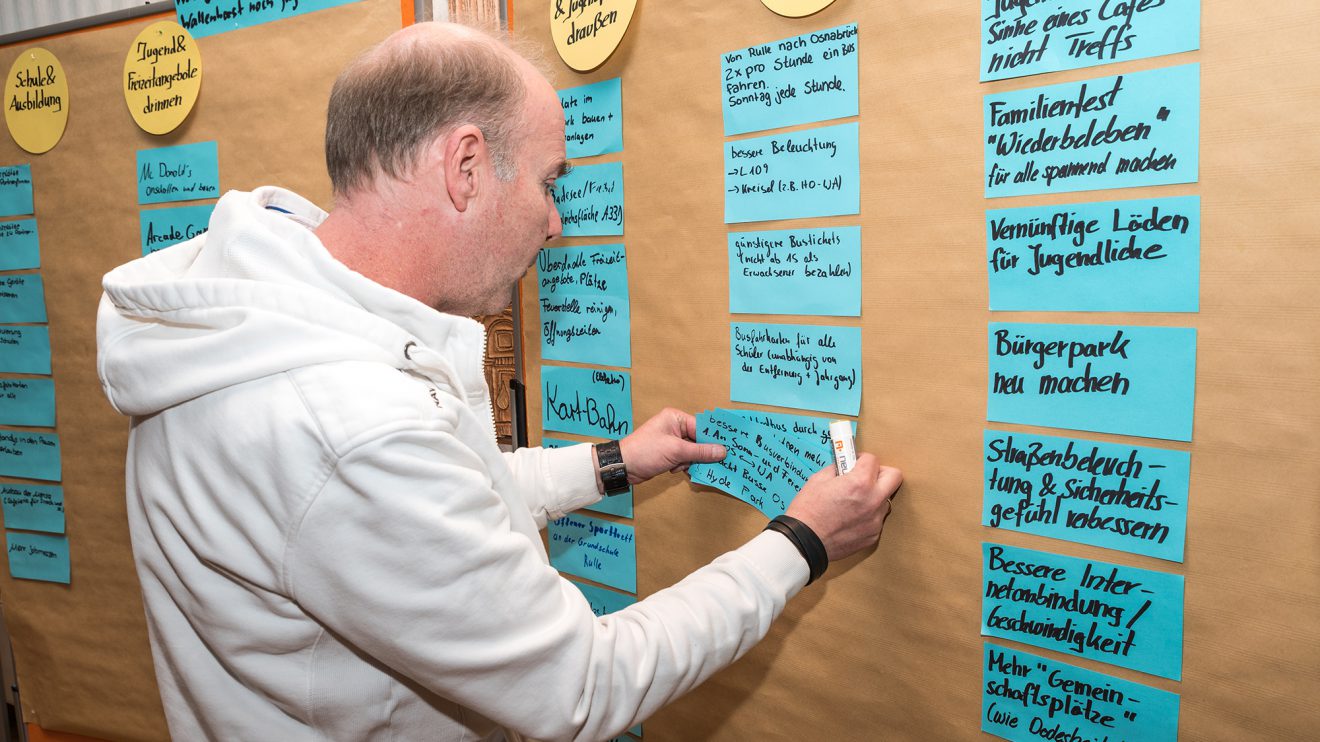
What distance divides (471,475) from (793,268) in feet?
1.54

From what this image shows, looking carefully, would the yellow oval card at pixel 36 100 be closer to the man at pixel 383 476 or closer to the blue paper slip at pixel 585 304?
the man at pixel 383 476

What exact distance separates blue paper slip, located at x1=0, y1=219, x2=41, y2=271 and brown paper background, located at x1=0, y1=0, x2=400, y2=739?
23 millimetres

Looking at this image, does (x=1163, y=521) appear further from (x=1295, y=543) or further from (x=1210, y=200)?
(x=1210, y=200)

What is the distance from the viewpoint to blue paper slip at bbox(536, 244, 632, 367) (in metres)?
1.12

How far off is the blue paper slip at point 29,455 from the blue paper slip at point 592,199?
126cm

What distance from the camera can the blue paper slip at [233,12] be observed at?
4.24 feet

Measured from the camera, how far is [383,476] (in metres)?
0.63

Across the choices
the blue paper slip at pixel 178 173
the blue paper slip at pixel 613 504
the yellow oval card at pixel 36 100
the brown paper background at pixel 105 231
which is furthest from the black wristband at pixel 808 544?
the yellow oval card at pixel 36 100

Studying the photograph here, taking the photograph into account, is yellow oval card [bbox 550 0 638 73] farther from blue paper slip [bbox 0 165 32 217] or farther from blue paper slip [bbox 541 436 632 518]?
blue paper slip [bbox 0 165 32 217]

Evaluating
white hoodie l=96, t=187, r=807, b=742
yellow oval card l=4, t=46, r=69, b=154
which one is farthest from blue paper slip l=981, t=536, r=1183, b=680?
yellow oval card l=4, t=46, r=69, b=154

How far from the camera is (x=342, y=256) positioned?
31.1 inches

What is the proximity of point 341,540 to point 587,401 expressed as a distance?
576 millimetres

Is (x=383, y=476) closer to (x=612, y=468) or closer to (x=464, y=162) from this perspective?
(x=464, y=162)

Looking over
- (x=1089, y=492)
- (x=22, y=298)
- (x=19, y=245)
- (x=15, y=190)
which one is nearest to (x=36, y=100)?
(x=15, y=190)
